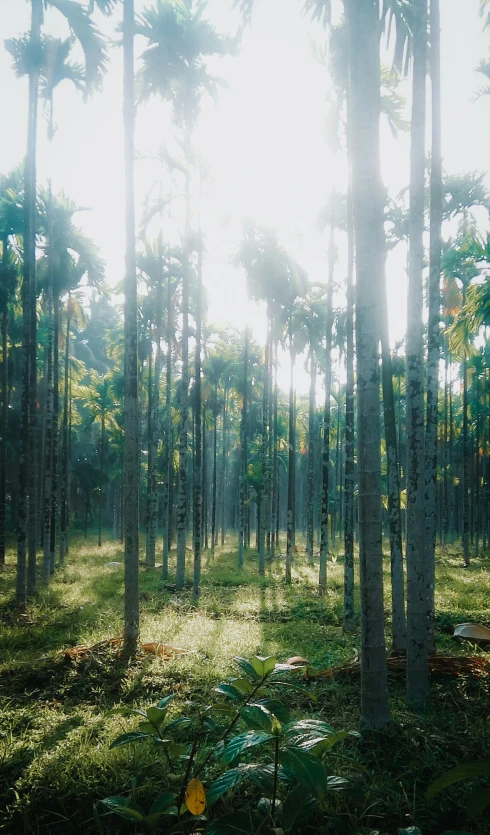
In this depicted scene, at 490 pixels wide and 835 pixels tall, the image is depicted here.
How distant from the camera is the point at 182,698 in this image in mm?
5914

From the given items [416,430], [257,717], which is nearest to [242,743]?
[257,717]

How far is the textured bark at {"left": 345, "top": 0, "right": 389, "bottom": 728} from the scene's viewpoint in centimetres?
423

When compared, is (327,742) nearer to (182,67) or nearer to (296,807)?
(296,807)

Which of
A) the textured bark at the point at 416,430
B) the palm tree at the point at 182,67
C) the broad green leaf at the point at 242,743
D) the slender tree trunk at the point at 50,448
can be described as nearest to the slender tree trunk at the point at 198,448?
the palm tree at the point at 182,67

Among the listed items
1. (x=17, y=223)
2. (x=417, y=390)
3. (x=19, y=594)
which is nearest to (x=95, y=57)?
(x=17, y=223)

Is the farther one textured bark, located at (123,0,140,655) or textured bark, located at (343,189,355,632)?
textured bark, located at (343,189,355,632)

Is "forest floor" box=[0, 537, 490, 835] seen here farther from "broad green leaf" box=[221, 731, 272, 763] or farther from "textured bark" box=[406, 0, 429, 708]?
"broad green leaf" box=[221, 731, 272, 763]

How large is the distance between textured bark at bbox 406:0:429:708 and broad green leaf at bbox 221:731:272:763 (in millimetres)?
3357

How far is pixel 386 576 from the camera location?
18.9m

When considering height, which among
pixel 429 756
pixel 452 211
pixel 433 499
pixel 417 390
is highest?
pixel 452 211

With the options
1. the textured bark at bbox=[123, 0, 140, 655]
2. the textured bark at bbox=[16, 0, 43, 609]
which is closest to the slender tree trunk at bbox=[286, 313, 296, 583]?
the textured bark at bbox=[16, 0, 43, 609]

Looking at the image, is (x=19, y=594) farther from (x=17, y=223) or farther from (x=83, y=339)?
(x=83, y=339)

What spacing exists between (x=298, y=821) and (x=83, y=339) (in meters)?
58.5

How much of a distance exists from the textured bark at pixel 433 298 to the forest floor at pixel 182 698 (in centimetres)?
187
